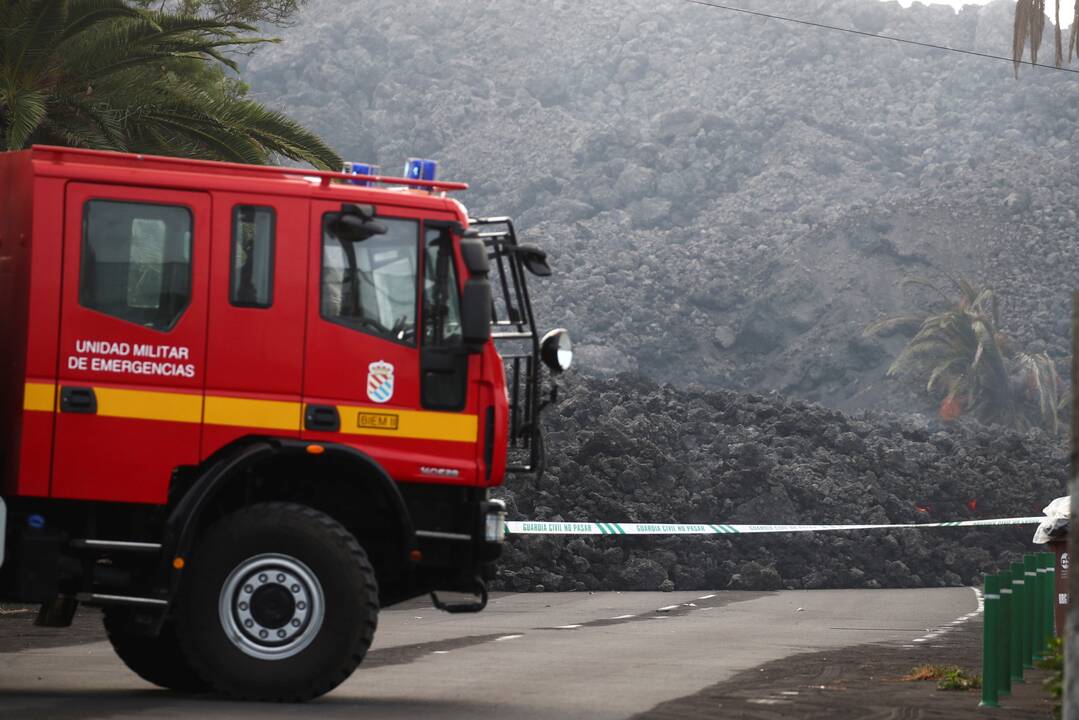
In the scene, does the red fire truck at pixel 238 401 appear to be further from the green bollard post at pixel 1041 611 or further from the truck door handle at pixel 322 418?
the green bollard post at pixel 1041 611

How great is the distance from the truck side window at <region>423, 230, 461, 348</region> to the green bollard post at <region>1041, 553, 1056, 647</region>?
683 centimetres

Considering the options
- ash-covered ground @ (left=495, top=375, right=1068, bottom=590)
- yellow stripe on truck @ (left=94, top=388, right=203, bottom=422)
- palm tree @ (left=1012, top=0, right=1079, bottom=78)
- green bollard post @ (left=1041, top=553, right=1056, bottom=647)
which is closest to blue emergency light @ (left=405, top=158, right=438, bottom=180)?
yellow stripe on truck @ (left=94, top=388, right=203, bottom=422)

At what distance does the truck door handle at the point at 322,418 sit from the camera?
1016cm

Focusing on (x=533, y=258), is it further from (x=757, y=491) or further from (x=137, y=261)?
(x=757, y=491)

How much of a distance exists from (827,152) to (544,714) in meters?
102

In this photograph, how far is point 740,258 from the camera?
91.3 meters

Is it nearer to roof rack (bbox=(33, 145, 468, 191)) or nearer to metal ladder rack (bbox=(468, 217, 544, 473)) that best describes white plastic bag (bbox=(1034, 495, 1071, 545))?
metal ladder rack (bbox=(468, 217, 544, 473))

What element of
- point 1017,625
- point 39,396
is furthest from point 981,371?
point 39,396

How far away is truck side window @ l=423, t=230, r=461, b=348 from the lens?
10430 mm

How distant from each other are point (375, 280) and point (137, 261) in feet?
4.42

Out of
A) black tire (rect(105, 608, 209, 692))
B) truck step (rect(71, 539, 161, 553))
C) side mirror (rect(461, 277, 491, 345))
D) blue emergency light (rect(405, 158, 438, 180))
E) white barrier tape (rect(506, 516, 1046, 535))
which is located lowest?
white barrier tape (rect(506, 516, 1046, 535))

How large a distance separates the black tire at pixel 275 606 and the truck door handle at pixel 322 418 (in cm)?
55

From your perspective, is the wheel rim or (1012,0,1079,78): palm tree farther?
(1012,0,1079,78): palm tree

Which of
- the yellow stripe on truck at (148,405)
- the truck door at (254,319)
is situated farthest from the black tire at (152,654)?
the truck door at (254,319)
